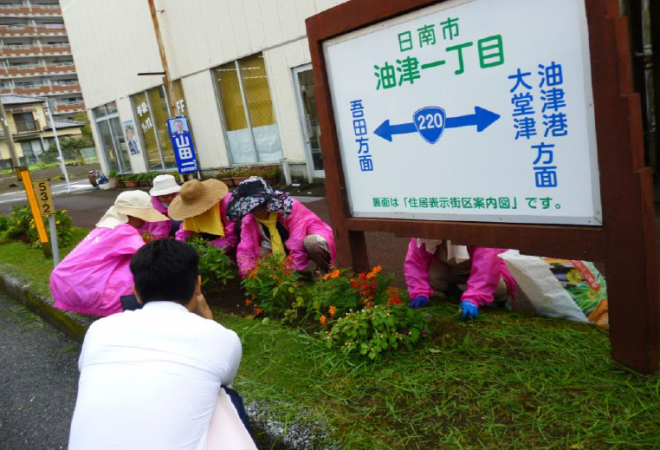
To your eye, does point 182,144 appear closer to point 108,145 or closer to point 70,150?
point 108,145

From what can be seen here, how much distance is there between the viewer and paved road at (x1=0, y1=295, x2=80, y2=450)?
2.99m

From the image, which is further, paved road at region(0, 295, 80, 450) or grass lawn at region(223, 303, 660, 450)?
paved road at region(0, 295, 80, 450)

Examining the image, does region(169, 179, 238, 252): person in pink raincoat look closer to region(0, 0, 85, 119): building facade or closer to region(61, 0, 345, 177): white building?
region(61, 0, 345, 177): white building

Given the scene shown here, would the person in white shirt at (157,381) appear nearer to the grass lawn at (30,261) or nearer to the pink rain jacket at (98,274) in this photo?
the pink rain jacket at (98,274)

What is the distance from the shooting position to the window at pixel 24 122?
48.1 meters

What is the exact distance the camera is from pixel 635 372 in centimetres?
199

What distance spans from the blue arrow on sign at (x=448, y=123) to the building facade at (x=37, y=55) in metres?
62.8

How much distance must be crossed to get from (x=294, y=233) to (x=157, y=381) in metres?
2.48

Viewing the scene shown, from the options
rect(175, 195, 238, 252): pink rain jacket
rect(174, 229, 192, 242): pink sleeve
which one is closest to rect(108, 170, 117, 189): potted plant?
rect(174, 229, 192, 242): pink sleeve

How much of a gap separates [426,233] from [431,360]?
0.63m

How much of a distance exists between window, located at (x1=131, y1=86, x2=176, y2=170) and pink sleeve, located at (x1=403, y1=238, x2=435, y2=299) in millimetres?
12647

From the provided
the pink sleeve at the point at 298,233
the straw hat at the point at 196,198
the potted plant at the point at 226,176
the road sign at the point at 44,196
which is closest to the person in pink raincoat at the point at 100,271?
the straw hat at the point at 196,198

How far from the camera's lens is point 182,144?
11734mm

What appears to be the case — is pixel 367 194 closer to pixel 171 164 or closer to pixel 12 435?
pixel 12 435
